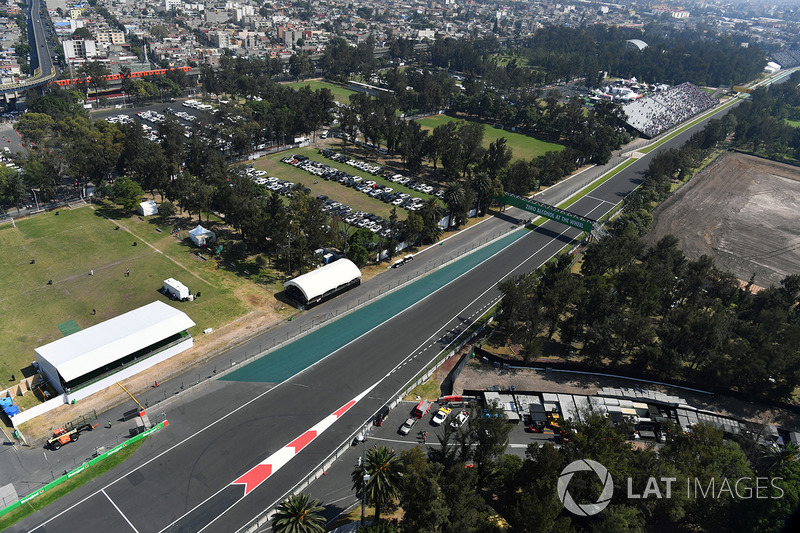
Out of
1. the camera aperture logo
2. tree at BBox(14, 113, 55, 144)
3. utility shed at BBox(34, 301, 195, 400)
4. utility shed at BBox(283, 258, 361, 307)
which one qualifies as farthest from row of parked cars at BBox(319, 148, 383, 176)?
the camera aperture logo

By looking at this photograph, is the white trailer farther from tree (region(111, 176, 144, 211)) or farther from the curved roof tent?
tree (region(111, 176, 144, 211))

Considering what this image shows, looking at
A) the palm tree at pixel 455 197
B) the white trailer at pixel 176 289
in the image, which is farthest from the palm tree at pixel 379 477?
the palm tree at pixel 455 197

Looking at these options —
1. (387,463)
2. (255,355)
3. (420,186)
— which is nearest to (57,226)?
(255,355)

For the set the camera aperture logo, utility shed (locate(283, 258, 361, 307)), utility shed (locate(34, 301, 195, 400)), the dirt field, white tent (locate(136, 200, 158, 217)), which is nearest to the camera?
the camera aperture logo

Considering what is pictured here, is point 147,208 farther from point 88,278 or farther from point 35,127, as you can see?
point 35,127

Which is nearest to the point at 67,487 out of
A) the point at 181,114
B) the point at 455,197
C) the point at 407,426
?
the point at 407,426
